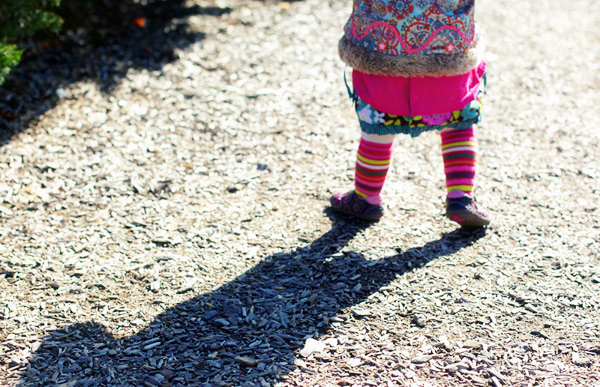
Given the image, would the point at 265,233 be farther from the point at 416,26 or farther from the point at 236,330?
the point at 416,26

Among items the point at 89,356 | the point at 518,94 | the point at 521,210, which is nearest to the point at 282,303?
the point at 89,356

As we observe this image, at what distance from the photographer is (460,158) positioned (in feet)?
9.89

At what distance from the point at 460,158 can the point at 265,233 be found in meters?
1.00

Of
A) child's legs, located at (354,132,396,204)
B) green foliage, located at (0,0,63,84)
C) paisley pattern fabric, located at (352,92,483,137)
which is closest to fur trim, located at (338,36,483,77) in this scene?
paisley pattern fabric, located at (352,92,483,137)

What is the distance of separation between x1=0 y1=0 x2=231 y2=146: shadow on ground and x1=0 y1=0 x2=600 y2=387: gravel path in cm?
2

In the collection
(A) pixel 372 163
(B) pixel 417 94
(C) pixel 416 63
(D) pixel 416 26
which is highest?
(D) pixel 416 26

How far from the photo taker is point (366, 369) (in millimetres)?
2350

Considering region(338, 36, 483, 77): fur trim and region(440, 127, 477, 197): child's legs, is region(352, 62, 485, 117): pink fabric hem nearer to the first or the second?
region(338, 36, 483, 77): fur trim

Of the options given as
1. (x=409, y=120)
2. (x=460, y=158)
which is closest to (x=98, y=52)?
(x=409, y=120)

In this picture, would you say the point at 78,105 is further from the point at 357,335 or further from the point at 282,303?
the point at 357,335

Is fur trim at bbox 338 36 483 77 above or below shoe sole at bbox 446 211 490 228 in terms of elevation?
above

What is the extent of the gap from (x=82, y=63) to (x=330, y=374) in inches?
129

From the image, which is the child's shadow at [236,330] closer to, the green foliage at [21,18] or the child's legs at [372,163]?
the child's legs at [372,163]

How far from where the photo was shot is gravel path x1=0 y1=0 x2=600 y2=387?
7.91 feet
